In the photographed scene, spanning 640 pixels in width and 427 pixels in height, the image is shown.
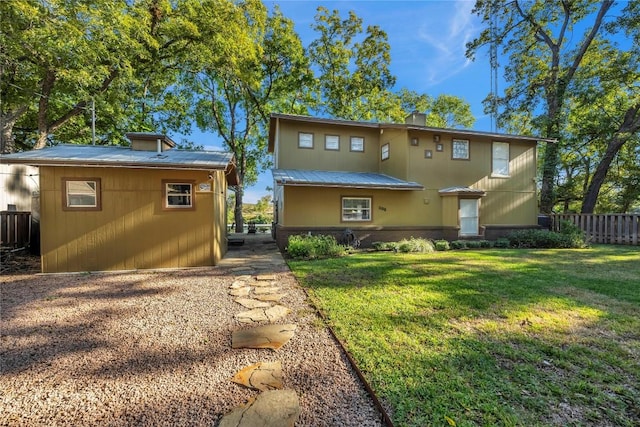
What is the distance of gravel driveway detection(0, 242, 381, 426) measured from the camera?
2100mm

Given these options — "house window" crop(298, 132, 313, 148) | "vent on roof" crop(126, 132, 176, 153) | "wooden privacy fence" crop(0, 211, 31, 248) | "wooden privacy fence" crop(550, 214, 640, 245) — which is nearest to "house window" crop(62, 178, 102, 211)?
"vent on roof" crop(126, 132, 176, 153)

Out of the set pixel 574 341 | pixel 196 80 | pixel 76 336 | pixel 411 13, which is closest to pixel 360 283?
Result: pixel 574 341

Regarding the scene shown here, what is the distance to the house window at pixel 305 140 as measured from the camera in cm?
1221

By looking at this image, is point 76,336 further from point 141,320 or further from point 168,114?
point 168,114

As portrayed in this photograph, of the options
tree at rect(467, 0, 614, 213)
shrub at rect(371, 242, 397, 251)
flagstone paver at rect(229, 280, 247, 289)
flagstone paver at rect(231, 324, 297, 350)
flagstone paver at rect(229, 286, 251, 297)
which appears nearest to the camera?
flagstone paver at rect(231, 324, 297, 350)

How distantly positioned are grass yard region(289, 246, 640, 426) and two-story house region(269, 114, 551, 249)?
16.0ft

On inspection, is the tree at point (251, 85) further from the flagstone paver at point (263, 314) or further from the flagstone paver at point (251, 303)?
the flagstone paver at point (263, 314)

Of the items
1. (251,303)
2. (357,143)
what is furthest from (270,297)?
(357,143)

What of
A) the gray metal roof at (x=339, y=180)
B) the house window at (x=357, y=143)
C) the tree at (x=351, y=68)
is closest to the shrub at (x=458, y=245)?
the gray metal roof at (x=339, y=180)

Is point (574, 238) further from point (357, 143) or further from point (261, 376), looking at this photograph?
point (261, 376)

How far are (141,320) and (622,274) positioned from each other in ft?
31.6

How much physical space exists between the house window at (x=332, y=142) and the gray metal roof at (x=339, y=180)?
46.7 inches

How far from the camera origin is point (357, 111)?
21391 mm

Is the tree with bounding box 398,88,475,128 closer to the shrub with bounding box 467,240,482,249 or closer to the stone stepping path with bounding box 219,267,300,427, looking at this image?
the shrub with bounding box 467,240,482,249
